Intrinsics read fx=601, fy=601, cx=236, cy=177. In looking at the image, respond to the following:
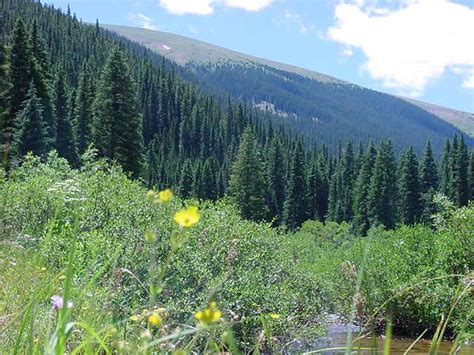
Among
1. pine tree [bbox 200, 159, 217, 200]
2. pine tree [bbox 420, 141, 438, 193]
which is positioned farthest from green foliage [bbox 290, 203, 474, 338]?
pine tree [bbox 200, 159, 217, 200]

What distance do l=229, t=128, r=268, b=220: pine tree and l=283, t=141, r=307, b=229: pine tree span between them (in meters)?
16.1

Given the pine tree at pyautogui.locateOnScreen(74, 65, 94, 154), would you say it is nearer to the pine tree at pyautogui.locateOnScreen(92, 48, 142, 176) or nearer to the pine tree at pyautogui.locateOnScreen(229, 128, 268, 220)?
the pine tree at pyautogui.locateOnScreen(92, 48, 142, 176)

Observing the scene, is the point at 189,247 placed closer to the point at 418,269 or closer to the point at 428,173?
the point at 418,269

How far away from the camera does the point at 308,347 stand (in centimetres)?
1373

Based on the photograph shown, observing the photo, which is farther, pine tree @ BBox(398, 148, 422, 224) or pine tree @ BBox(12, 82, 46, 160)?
pine tree @ BBox(398, 148, 422, 224)

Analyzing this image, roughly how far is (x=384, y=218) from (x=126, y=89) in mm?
38103

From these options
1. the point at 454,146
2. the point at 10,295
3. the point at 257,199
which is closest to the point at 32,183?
the point at 10,295

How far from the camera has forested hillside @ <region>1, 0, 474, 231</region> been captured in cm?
3881

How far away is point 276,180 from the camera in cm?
8644

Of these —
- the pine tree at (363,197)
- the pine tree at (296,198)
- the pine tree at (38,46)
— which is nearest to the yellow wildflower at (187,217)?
the pine tree at (38,46)

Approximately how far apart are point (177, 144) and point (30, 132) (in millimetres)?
87599

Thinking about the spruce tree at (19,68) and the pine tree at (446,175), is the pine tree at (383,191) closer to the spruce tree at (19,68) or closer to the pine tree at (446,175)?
the pine tree at (446,175)

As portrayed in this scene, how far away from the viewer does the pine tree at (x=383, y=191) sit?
68.5 metres

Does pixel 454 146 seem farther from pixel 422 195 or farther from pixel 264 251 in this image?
pixel 264 251
